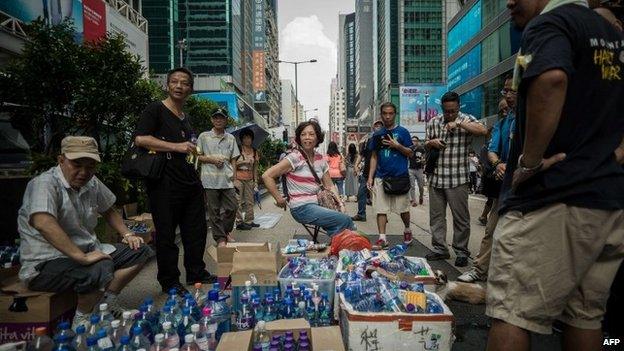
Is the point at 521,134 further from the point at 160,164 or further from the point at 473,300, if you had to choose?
the point at 160,164

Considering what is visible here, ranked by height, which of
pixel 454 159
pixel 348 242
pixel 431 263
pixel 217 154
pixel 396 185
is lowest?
pixel 431 263

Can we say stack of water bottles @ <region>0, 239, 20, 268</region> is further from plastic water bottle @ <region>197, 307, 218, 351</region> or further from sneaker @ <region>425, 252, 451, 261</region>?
sneaker @ <region>425, 252, 451, 261</region>

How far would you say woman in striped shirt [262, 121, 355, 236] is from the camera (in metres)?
3.97

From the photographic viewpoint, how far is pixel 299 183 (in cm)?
407

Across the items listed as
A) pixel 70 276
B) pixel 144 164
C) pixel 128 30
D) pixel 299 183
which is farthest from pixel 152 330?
pixel 128 30

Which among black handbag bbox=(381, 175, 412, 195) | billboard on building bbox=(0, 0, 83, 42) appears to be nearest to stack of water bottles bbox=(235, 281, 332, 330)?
black handbag bbox=(381, 175, 412, 195)

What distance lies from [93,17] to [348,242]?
21404 millimetres

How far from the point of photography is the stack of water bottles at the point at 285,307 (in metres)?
2.45

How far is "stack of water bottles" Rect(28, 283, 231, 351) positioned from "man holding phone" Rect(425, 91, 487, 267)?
3.17 meters

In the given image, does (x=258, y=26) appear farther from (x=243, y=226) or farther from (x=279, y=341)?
(x=279, y=341)

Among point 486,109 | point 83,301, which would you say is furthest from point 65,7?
point 486,109

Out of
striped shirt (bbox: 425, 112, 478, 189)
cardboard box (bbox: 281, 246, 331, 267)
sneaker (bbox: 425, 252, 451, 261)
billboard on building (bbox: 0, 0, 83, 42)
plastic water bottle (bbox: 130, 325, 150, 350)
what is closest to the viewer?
plastic water bottle (bbox: 130, 325, 150, 350)

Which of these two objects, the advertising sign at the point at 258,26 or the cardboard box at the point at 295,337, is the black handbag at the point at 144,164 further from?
the advertising sign at the point at 258,26

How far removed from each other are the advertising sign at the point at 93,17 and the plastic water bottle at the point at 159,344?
791 inches
